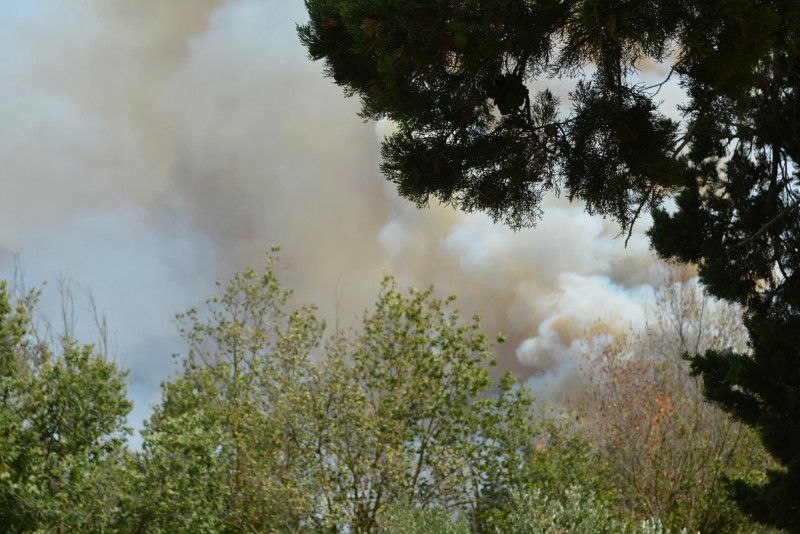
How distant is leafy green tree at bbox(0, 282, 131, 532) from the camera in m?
7.76

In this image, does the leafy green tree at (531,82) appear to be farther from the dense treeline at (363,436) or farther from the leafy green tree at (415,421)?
the leafy green tree at (415,421)

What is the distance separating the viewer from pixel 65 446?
8172 millimetres

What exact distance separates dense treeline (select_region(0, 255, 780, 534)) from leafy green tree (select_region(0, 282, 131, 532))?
0.06 feet

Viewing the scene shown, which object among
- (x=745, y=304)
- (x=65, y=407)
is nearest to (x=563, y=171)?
(x=745, y=304)

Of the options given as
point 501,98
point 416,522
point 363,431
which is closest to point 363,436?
point 363,431

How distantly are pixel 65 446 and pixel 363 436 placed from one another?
9.31 feet

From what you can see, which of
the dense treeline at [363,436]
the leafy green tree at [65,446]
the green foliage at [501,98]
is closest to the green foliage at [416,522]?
the dense treeline at [363,436]

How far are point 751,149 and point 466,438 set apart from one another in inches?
162

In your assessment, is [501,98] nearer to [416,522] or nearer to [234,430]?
[416,522]

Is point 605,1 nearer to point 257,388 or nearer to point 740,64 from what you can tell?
point 740,64

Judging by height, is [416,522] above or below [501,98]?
below

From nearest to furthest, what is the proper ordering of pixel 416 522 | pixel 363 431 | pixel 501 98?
pixel 501 98 < pixel 416 522 < pixel 363 431

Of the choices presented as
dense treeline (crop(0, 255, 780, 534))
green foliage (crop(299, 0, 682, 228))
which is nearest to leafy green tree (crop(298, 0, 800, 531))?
green foliage (crop(299, 0, 682, 228))

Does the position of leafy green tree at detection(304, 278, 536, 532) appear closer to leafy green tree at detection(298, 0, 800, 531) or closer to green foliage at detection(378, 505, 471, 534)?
green foliage at detection(378, 505, 471, 534)
